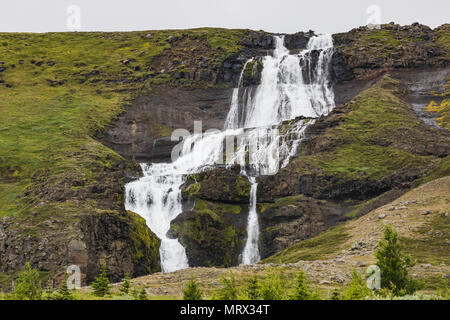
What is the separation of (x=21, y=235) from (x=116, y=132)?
4066 centimetres

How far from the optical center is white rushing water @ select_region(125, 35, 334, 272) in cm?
Answer: 6222

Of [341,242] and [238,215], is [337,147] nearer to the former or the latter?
[238,215]

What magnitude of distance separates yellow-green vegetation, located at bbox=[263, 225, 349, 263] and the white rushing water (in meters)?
6.57

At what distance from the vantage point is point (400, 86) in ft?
308

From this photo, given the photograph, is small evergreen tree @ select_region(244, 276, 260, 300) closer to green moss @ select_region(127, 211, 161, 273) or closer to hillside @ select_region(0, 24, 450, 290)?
hillside @ select_region(0, 24, 450, 290)

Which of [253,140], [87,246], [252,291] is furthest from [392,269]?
[253,140]

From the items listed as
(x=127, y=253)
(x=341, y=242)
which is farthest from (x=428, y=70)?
(x=127, y=253)

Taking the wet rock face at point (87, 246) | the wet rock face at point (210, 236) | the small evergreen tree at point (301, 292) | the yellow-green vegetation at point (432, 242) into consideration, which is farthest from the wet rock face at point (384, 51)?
the small evergreen tree at point (301, 292)

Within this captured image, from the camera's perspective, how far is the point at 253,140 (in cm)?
7912

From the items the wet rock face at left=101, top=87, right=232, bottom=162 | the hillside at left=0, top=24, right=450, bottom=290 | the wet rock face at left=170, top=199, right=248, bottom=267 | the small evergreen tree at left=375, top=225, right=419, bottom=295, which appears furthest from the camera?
the wet rock face at left=101, top=87, right=232, bottom=162

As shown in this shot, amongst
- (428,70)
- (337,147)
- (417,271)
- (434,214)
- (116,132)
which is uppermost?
(428,70)

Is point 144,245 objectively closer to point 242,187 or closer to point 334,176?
point 242,187

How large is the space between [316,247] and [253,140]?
30752 millimetres

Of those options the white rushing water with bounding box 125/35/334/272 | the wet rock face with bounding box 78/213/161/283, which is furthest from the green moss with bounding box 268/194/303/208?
the wet rock face with bounding box 78/213/161/283
